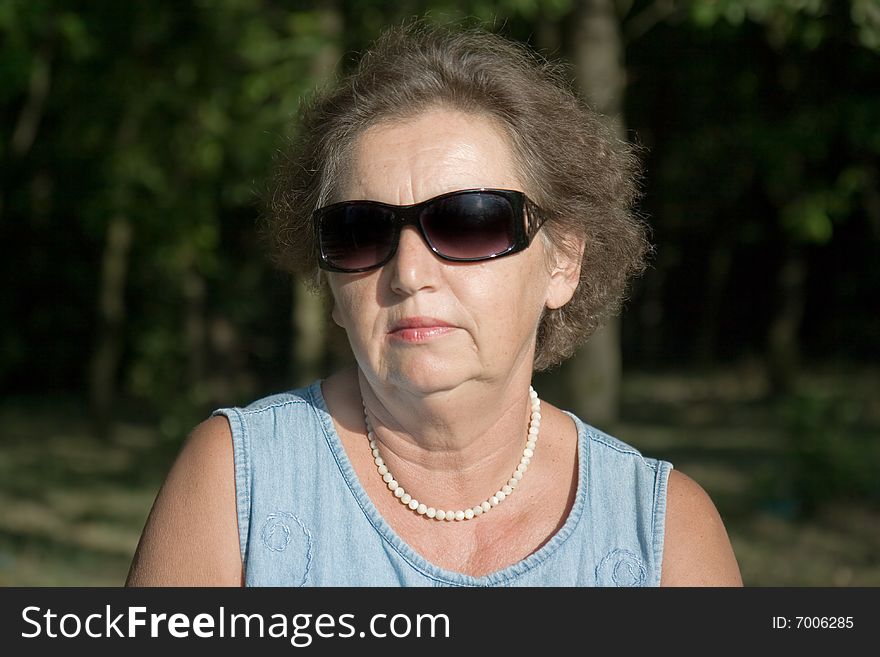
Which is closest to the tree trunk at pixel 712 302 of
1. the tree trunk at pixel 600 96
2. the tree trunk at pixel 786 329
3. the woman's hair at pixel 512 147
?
the tree trunk at pixel 786 329

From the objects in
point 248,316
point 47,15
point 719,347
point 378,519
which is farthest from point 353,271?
point 719,347

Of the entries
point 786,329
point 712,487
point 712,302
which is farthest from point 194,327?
point 712,302

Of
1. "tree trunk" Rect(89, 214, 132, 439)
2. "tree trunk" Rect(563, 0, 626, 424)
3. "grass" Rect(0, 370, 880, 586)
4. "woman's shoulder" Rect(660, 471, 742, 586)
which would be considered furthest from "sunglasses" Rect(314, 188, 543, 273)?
"tree trunk" Rect(89, 214, 132, 439)

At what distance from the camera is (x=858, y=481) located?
23.5 feet

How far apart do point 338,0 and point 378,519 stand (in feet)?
21.7

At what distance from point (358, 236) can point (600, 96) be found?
187 inches

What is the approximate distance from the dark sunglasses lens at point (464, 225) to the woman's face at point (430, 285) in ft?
0.07

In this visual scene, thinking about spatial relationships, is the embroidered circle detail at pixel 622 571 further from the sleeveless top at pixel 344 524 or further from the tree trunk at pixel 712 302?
the tree trunk at pixel 712 302

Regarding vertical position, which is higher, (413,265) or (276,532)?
(413,265)

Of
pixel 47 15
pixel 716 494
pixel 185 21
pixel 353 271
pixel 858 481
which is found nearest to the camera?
pixel 353 271

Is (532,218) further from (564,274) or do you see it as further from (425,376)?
(425,376)

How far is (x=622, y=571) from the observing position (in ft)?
7.13

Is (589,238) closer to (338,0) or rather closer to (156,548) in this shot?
(156,548)

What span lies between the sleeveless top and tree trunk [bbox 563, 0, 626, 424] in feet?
15.3
